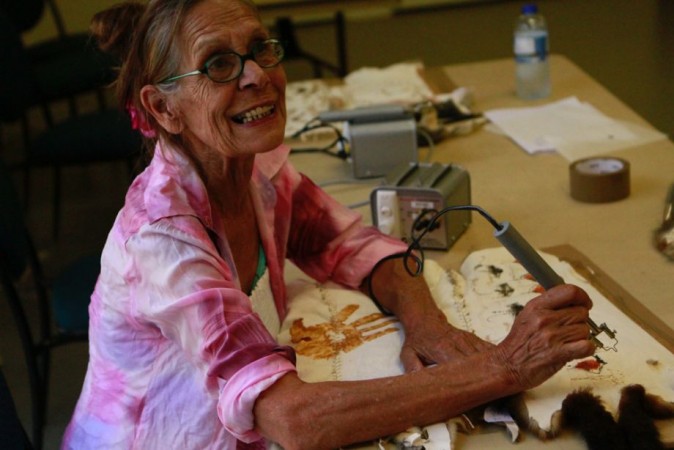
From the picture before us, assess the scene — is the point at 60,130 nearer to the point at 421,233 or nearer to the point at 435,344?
the point at 421,233

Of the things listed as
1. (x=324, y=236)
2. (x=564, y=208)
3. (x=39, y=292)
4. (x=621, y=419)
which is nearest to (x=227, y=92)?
(x=324, y=236)

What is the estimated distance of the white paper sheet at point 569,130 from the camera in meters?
2.17

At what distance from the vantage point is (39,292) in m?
2.49

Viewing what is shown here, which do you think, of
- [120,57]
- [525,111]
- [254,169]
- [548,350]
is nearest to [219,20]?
[120,57]

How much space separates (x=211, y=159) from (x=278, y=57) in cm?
19

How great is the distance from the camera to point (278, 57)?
145cm

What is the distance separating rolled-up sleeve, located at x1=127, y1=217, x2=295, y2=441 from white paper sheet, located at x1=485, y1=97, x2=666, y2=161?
1105 millimetres

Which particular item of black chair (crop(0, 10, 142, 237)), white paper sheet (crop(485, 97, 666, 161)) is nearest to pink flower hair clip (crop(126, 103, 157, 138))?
white paper sheet (crop(485, 97, 666, 161))

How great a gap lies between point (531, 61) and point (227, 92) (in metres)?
1.34

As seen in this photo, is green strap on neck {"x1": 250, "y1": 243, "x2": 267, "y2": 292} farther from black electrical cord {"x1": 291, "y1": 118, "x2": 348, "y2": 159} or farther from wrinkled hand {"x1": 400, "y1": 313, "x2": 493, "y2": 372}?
black electrical cord {"x1": 291, "y1": 118, "x2": 348, "y2": 159}

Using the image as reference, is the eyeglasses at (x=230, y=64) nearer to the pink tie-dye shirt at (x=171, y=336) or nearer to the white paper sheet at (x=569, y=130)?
the pink tie-dye shirt at (x=171, y=336)

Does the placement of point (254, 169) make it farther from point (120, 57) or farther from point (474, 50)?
point (474, 50)

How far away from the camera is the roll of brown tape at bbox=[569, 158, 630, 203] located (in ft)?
6.07

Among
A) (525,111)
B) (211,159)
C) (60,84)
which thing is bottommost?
(60,84)
